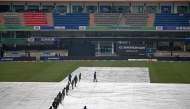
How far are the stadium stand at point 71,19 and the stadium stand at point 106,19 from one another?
2132mm

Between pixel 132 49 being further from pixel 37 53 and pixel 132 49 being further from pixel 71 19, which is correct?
pixel 37 53

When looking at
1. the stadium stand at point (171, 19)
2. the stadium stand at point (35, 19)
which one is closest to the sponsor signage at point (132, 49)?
the stadium stand at point (171, 19)

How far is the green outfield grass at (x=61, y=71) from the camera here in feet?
171

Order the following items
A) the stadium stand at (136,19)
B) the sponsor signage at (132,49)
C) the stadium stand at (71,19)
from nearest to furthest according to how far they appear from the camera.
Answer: the sponsor signage at (132,49)
the stadium stand at (136,19)
the stadium stand at (71,19)

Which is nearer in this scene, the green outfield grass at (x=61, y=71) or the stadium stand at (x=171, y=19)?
the green outfield grass at (x=61, y=71)

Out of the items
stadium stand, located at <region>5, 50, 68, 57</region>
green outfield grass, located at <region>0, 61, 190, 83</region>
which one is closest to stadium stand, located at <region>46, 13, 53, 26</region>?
stadium stand, located at <region>5, 50, 68, 57</region>

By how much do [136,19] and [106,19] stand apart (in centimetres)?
666

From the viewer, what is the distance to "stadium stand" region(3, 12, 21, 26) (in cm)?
8588

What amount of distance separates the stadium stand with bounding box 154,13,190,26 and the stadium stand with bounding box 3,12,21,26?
99.5ft

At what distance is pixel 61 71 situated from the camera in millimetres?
59812

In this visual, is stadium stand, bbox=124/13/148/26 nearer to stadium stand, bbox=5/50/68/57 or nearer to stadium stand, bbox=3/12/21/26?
stadium stand, bbox=5/50/68/57

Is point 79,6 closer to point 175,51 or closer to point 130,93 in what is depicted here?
point 175,51

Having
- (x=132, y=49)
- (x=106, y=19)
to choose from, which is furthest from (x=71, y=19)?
(x=132, y=49)

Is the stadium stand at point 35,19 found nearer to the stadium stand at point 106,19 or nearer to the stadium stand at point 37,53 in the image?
the stadium stand at point 37,53
